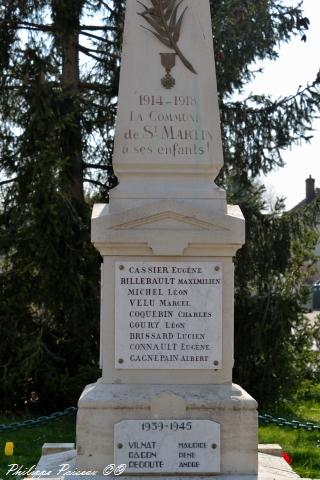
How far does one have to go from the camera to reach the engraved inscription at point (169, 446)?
4586 mm

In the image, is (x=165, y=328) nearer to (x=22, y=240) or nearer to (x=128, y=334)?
(x=128, y=334)

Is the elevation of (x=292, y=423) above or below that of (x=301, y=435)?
above

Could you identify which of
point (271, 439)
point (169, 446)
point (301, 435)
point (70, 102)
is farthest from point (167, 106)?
point (70, 102)

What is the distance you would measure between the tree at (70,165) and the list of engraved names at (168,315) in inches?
154

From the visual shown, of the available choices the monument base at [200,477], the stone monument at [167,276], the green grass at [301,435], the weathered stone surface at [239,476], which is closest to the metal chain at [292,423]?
the green grass at [301,435]

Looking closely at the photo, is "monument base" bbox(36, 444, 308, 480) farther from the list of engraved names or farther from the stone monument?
the list of engraved names

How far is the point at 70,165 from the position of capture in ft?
29.5

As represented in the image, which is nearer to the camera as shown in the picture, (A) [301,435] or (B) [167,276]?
(B) [167,276]

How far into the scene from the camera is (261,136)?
10.1 m

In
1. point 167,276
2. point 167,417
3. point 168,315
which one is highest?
point 167,276

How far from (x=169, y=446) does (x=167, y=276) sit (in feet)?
3.41

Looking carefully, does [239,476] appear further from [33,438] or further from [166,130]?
[33,438]

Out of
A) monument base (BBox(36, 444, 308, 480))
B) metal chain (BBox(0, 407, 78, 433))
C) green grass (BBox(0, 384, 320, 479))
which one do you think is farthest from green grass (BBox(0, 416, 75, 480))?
monument base (BBox(36, 444, 308, 480))

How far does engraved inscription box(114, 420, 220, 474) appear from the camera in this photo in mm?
4586
